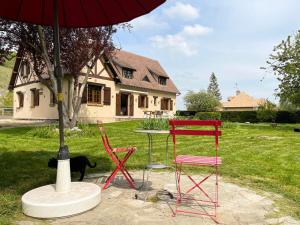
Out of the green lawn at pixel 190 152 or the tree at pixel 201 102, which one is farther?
the tree at pixel 201 102

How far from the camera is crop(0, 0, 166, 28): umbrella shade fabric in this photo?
445cm

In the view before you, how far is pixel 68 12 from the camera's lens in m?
4.88

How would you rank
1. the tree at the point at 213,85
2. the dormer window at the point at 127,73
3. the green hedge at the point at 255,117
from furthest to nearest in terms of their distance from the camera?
1. the tree at the point at 213,85
2. the green hedge at the point at 255,117
3. the dormer window at the point at 127,73

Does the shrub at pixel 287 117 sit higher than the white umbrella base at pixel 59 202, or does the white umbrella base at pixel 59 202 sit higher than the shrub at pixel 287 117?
the shrub at pixel 287 117

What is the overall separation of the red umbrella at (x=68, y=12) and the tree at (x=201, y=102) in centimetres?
4514

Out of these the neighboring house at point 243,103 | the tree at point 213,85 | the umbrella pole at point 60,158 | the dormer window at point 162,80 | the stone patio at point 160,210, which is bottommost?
the stone patio at point 160,210

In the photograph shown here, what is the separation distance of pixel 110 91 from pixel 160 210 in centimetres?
2335

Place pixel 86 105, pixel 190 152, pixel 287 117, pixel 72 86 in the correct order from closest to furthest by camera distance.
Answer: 1. pixel 190 152
2. pixel 72 86
3. pixel 86 105
4. pixel 287 117

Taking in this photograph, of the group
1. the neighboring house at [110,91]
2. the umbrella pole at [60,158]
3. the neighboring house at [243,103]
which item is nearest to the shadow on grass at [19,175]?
the umbrella pole at [60,158]

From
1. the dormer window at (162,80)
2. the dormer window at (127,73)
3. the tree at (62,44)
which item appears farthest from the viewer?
the dormer window at (162,80)

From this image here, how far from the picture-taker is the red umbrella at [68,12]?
14.3 feet

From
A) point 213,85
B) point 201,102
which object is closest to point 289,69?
point 201,102

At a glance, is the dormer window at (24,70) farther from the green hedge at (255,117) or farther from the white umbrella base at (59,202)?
the white umbrella base at (59,202)

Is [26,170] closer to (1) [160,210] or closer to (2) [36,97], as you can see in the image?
(1) [160,210]
